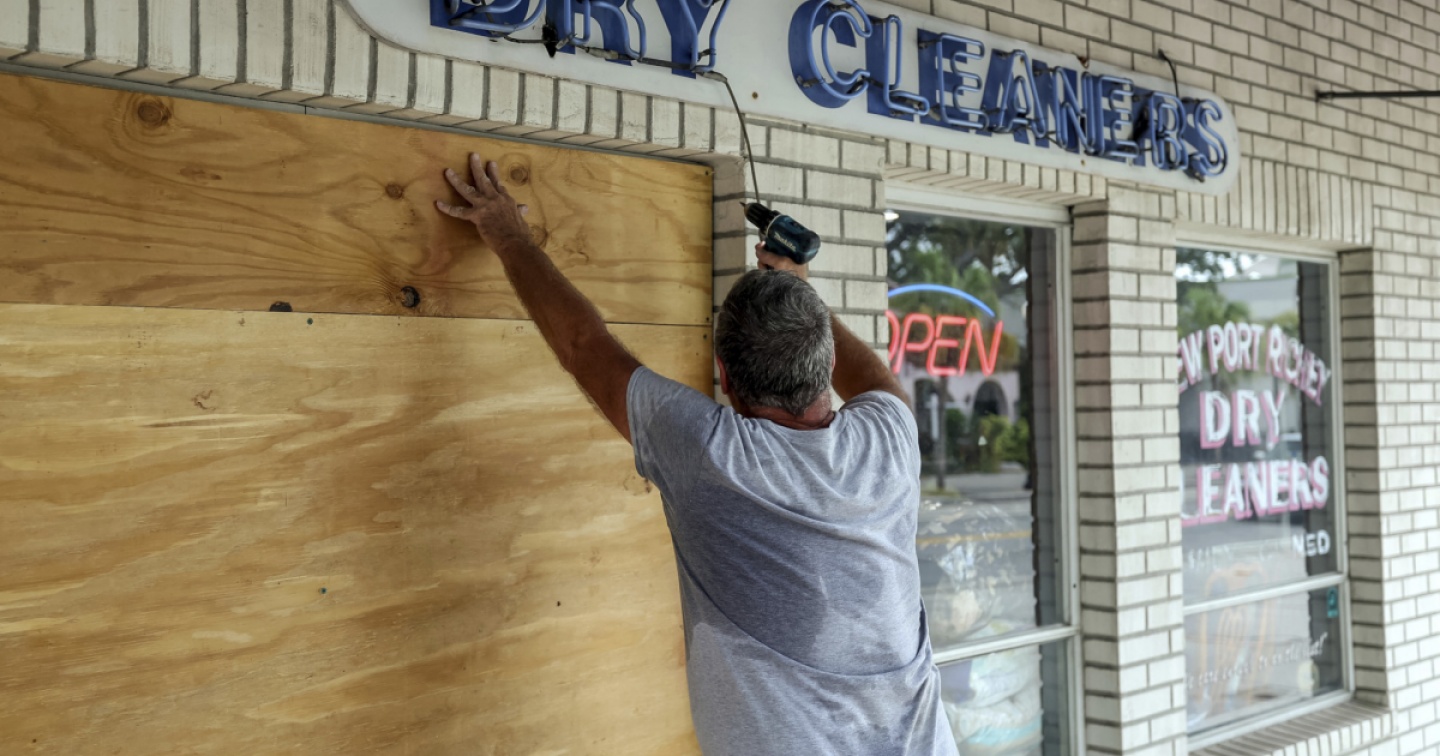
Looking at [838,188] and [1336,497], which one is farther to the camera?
Result: [1336,497]

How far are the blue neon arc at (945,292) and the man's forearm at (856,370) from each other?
1097 mm

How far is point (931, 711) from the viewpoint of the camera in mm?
2305

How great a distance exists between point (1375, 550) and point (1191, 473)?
120cm

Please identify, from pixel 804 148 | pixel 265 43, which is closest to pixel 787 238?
pixel 804 148

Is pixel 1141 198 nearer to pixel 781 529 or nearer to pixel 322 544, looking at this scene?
pixel 781 529

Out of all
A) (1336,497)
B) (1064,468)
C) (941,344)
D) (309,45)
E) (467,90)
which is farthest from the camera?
(1336,497)

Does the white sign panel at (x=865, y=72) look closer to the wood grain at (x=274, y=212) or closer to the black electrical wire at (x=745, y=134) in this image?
the black electrical wire at (x=745, y=134)

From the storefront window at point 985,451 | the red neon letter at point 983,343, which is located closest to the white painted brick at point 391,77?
the storefront window at point 985,451

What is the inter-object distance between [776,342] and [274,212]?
1.04 meters

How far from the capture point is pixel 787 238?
2.71 meters

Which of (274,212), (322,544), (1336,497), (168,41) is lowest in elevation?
(1336,497)

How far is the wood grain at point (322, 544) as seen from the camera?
82.6 inches

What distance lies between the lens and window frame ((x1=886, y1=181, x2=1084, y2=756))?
4.09 meters

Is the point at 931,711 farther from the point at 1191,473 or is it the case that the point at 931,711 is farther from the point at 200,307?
the point at 1191,473
